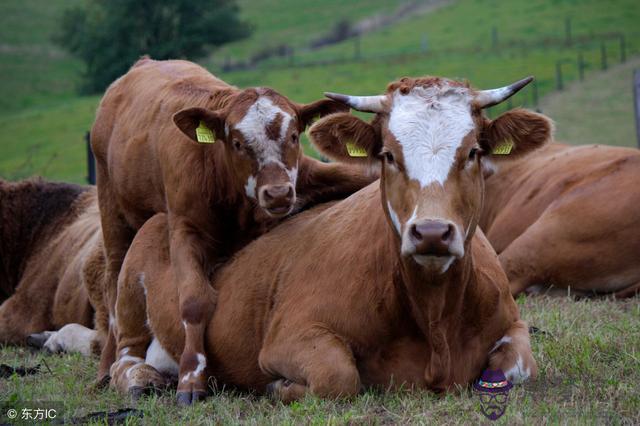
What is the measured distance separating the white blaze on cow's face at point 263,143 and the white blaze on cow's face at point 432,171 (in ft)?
3.63

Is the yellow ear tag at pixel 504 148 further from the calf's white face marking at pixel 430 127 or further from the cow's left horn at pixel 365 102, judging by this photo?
the cow's left horn at pixel 365 102

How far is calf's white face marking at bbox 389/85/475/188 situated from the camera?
471cm

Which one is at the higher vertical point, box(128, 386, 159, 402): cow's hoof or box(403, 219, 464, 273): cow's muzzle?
box(403, 219, 464, 273): cow's muzzle

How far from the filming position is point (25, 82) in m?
52.8

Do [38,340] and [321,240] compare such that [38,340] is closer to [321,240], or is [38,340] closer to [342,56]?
[321,240]

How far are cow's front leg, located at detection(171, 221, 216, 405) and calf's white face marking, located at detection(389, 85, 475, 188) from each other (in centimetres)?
175

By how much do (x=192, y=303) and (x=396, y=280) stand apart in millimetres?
1415

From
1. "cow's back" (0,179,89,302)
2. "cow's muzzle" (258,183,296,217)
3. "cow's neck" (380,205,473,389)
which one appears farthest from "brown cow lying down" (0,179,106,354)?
"cow's neck" (380,205,473,389)

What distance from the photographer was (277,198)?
5773 millimetres

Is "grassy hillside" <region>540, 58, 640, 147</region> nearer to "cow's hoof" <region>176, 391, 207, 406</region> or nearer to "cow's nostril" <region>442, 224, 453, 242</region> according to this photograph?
"cow's hoof" <region>176, 391, 207, 406</region>

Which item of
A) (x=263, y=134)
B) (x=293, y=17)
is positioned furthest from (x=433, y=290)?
(x=293, y=17)

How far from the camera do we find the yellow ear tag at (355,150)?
5301 millimetres

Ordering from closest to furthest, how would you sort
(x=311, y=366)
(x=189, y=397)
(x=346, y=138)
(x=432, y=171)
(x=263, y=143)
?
1. (x=432, y=171)
2. (x=311, y=366)
3. (x=346, y=138)
4. (x=189, y=397)
5. (x=263, y=143)

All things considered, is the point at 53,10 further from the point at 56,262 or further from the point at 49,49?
the point at 56,262
